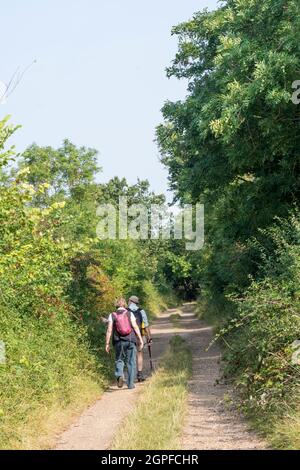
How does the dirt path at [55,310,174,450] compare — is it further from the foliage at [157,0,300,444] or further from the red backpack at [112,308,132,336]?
the foliage at [157,0,300,444]

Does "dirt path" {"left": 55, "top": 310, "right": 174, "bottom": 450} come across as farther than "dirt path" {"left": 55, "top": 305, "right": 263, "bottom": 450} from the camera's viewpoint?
Yes

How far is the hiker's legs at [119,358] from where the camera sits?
48.1 ft

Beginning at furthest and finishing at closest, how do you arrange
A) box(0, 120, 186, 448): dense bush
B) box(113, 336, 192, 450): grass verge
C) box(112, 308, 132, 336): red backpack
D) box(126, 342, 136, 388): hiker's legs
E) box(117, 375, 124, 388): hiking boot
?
box(112, 308, 132, 336): red backpack → box(117, 375, 124, 388): hiking boot → box(126, 342, 136, 388): hiker's legs → box(0, 120, 186, 448): dense bush → box(113, 336, 192, 450): grass verge

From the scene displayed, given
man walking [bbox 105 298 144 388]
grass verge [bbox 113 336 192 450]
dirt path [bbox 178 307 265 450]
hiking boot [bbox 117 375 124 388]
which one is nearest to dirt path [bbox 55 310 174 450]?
hiking boot [bbox 117 375 124 388]

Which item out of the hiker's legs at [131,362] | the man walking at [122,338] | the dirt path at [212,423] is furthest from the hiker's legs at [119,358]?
the dirt path at [212,423]

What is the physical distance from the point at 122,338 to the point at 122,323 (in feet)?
1.09

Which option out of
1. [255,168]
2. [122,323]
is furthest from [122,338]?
[255,168]

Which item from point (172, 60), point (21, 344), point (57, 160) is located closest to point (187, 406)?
→ point (21, 344)

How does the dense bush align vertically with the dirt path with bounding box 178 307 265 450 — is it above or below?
above

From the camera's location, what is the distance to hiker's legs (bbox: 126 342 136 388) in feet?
47.4

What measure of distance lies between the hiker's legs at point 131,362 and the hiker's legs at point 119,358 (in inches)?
4.9

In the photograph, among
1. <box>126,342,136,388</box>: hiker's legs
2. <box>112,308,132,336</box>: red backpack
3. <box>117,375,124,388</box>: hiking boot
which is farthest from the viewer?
<box>112,308,132,336</box>: red backpack

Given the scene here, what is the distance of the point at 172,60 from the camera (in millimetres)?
27266
